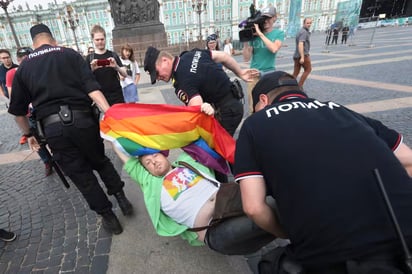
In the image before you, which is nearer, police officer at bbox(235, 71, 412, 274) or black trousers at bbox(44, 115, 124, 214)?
police officer at bbox(235, 71, 412, 274)

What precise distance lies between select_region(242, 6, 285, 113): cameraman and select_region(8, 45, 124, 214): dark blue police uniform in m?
2.34

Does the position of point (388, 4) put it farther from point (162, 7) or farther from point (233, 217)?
point (162, 7)

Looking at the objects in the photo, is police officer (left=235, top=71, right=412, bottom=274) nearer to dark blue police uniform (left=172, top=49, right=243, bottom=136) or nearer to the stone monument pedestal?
dark blue police uniform (left=172, top=49, right=243, bottom=136)

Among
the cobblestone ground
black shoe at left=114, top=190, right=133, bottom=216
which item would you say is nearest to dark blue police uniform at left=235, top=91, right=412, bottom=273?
the cobblestone ground

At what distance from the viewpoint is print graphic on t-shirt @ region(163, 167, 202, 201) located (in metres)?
1.67

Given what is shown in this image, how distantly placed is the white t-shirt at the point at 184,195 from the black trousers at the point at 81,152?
35.7 inches

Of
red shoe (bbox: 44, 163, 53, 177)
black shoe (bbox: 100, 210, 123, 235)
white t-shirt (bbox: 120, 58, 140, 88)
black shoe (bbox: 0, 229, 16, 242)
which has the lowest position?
red shoe (bbox: 44, 163, 53, 177)

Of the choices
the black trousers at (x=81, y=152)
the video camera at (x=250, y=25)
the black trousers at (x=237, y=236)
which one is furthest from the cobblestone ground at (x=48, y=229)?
the video camera at (x=250, y=25)

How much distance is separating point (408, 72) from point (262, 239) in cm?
843

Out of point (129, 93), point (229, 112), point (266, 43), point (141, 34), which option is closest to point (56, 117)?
point (229, 112)

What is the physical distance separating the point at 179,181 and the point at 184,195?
4.4 inches

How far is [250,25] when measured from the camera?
3807mm

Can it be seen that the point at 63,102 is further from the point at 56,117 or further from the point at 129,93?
the point at 129,93

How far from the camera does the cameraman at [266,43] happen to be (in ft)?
12.1
